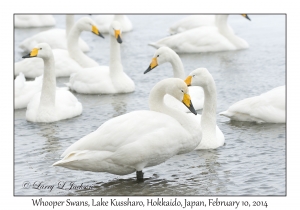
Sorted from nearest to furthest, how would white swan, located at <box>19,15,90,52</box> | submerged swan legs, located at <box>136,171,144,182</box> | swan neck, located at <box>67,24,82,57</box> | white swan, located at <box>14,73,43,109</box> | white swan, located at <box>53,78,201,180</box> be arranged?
white swan, located at <box>53,78,201,180</box>, submerged swan legs, located at <box>136,171,144,182</box>, white swan, located at <box>14,73,43,109</box>, swan neck, located at <box>67,24,82,57</box>, white swan, located at <box>19,15,90,52</box>

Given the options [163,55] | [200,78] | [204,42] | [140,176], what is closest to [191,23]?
[204,42]

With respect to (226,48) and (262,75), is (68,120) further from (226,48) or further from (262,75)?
(226,48)

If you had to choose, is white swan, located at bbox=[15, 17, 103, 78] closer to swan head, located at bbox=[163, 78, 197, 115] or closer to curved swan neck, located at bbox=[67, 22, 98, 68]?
curved swan neck, located at bbox=[67, 22, 98, 68]

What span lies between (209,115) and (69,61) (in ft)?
22.8

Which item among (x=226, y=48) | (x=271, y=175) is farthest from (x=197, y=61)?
(x=271, y=175)

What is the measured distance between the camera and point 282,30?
72.0 ft

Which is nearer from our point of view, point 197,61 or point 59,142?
point 59,142

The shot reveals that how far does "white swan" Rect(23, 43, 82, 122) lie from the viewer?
14156 mm

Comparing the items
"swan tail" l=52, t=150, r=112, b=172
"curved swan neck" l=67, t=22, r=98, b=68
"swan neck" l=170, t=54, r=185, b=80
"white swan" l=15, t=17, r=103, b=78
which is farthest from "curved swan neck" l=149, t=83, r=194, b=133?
"curved swan neck" l=67, t=22, r=98, b=68

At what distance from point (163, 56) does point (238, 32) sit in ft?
30.9

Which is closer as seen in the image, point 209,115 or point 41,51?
point 209,115

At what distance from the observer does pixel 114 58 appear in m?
16.2

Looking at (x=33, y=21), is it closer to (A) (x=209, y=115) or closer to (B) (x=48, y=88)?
(B) (x=48, y=88)

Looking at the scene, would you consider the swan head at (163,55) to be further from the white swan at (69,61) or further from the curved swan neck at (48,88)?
the white swan at (69,61)
